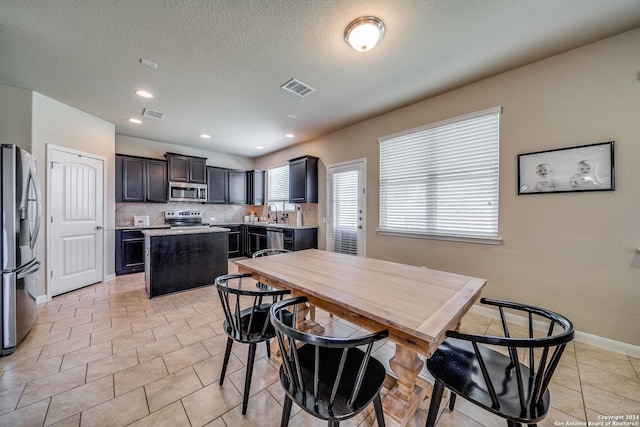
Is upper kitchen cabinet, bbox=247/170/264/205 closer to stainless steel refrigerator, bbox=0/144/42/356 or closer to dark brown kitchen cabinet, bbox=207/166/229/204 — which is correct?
dark brown kitchen cabinet, bbox=207/166/229/204

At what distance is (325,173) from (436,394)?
3.96 meters

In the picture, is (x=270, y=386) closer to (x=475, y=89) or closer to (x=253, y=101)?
(x=253, y=101)

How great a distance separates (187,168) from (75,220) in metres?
2.23

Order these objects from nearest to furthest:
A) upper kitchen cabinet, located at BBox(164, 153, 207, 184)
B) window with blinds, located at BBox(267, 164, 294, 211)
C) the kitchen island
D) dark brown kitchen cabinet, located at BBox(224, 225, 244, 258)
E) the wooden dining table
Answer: the wooden dining table → the kitchen island → upper kitchen cabinet, located at BBox(164, 153, 207, 184) → window with blinds, located at BBox(267, 164, 294, 211) → dark brown kitchen cabinet, located at BBox(224, 225, 244, 258)

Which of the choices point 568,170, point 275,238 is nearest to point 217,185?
point 275,238

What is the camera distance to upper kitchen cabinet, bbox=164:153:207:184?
519 cm

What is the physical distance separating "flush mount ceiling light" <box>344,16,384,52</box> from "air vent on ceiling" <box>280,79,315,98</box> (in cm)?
95

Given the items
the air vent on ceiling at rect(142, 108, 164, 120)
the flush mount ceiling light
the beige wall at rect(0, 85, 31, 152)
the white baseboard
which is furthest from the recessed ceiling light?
the white baseboard

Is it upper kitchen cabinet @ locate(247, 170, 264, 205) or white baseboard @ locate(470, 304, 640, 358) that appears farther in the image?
upper kitchen cabinet @ locate(247, 170, 264, 205)

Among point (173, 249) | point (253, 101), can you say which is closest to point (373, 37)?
point (253, 101)

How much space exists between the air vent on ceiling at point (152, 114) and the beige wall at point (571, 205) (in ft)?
13.9

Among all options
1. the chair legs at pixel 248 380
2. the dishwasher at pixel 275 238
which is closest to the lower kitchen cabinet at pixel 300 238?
the dishwasher at pixel 275 238

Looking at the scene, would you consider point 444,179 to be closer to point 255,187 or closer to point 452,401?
point 452,401

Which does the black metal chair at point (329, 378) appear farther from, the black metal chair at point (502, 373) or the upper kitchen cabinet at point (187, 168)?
A: the upper kitchen cabinet at point (187, 168)
